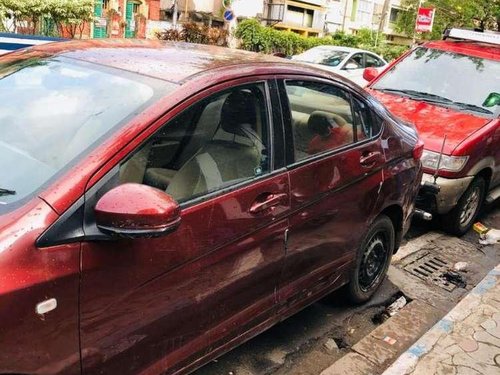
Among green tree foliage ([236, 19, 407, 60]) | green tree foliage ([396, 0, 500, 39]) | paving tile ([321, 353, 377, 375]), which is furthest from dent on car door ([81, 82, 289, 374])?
green tree foliage ([236, 19, 407, 60])

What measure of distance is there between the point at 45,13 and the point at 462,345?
15178 millimetres

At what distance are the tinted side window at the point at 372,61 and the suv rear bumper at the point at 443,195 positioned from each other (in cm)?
1060

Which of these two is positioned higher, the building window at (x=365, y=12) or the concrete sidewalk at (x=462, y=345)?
the building window at (x=365, y=12)

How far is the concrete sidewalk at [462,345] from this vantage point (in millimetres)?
3307

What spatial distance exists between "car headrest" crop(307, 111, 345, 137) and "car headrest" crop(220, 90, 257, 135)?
18.8 inches

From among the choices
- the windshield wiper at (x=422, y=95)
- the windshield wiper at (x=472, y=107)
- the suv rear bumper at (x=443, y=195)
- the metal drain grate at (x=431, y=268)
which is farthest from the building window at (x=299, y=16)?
the metal drain grate at (x=431, y=268)

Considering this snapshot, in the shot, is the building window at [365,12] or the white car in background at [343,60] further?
the building window at [365,12]

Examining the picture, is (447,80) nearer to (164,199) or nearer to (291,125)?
(291,125)

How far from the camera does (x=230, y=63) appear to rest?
9.50 feet

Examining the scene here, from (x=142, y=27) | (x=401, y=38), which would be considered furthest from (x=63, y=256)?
(x=401, y=38)

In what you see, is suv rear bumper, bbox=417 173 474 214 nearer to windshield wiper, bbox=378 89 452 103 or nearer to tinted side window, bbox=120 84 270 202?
windshield wiper, bbox=378 89 452 103

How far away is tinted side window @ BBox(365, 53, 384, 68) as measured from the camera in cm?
1556

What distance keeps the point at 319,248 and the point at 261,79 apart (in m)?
1.06

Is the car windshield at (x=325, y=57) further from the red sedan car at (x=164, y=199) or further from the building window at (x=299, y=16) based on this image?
the building window at (x=299, y=16)
